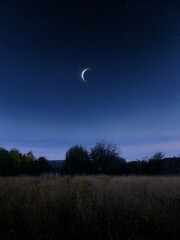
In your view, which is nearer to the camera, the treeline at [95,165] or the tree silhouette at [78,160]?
the treeline at [95,165]

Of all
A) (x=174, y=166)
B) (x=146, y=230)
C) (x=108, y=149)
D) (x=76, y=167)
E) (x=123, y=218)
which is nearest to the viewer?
(x=146, y=230)

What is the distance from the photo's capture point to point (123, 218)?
7.43ft

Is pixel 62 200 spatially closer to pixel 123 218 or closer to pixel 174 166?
pixel 123 218

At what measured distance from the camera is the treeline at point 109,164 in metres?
16.2

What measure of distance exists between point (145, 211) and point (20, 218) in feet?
7.66


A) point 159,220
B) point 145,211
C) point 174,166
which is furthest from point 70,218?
point 174,166

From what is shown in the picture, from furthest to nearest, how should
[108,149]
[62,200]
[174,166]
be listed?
[108,149] < [174,166] < [62,200]

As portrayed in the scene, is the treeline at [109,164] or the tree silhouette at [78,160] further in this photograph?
the tree silhouette at [78,160]

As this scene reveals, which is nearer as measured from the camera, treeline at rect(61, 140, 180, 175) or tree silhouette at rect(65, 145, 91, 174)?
treeline at rect(61, 140, 180, 175)

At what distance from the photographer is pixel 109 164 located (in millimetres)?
23844

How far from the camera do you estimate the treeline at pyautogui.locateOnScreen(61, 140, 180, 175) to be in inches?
637

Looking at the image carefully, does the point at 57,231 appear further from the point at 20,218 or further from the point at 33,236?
the point at 20,218

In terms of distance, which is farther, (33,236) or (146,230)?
(146,230)

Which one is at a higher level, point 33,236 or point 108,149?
point 108,149
